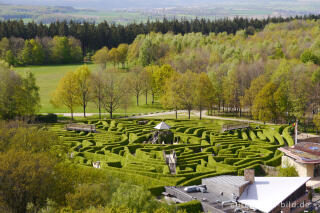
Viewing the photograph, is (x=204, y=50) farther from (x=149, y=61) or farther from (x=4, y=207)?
(x=4, y=207)

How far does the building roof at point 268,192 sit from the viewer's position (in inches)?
1299

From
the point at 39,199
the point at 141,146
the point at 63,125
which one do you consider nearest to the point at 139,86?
the point at 63,125

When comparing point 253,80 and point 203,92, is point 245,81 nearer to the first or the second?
point 253,80

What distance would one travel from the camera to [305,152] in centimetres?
4984

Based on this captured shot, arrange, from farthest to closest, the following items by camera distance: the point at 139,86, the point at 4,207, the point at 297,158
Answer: the point at 139,86, the point at 297,158, the point at 4,207

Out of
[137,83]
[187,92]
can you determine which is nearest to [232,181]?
[187,92]

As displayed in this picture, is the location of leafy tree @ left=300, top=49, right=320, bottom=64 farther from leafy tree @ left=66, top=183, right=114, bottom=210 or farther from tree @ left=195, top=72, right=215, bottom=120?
leafy tree @ left=66, top=183, right=114, bottom=210

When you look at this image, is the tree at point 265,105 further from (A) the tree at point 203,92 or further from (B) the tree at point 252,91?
(A) the tree at point 203,92

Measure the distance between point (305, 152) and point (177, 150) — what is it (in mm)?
15940

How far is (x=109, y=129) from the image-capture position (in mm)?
68812

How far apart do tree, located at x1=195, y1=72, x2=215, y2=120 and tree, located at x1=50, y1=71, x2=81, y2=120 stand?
24569 millimetres

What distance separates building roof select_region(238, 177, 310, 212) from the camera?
33.0 metres

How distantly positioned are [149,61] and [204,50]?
20.8m

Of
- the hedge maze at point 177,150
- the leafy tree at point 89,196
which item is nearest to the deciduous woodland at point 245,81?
the hedge maze at point 177,150
